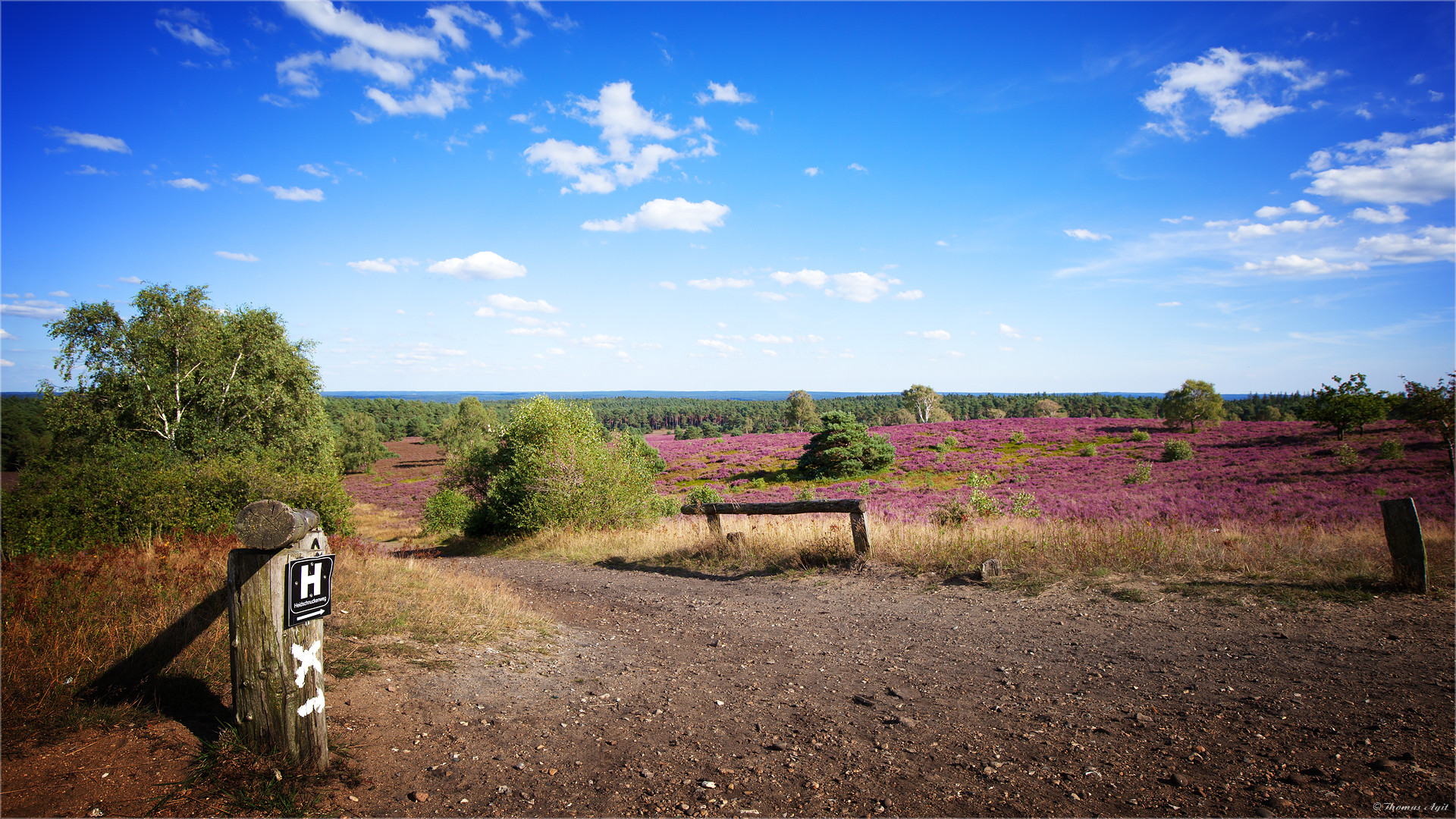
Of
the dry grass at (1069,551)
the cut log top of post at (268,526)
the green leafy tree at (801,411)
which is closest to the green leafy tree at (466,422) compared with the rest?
the green leafy tree at (801,411)

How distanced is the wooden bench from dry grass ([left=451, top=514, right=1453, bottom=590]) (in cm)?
28

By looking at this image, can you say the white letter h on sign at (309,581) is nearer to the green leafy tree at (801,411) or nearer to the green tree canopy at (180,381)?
the green tree canopy at (180,381)

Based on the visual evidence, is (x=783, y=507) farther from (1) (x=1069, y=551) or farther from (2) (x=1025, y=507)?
(2) (x=1025, y=507)

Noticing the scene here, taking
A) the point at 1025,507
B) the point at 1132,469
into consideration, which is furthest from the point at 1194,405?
the point at 1025,507

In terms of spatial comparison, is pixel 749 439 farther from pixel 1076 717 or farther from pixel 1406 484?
pixel 1076 717

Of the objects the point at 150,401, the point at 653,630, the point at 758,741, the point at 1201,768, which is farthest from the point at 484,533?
the point at 1201,768

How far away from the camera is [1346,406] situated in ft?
89.8

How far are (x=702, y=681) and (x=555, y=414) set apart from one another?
16330 millimetres

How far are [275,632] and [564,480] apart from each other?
15185 millimetres

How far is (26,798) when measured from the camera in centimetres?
301

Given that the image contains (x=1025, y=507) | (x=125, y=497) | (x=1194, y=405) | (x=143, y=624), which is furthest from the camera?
(x=1194, y=405)

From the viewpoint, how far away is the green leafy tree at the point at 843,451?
1503 inches

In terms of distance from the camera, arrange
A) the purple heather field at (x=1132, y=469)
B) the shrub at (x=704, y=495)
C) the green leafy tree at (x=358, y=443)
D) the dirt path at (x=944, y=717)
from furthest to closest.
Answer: the green leafy tree at (x=358, y=443)
the shrub at (x=704, y=495)
the purple heather field at (x=1132, y=469)
the dirt path at (x=944, y=717)

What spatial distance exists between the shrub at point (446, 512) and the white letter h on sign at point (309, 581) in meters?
24.0
